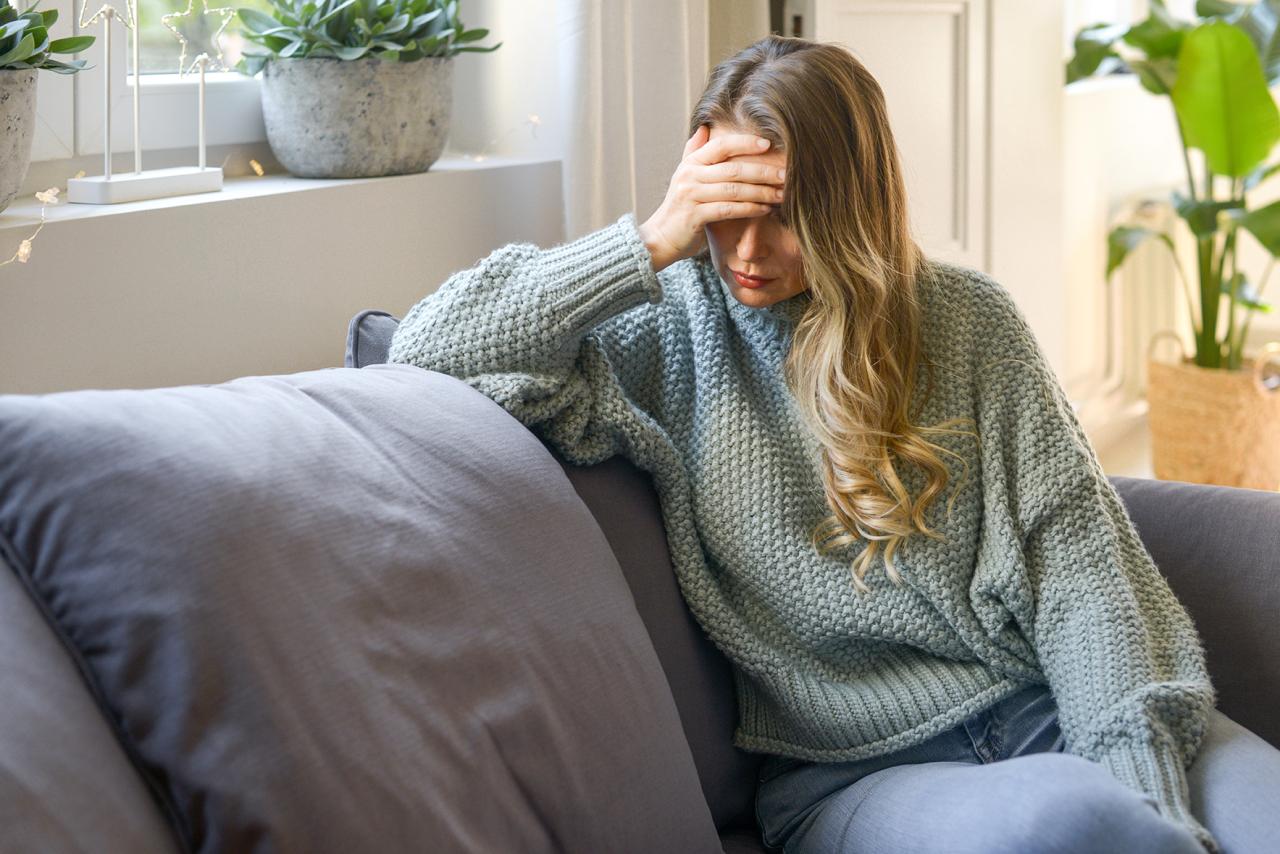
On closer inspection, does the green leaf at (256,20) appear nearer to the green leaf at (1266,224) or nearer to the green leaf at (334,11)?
the green leaf at (334,11)

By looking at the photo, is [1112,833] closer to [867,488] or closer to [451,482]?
[867,488]

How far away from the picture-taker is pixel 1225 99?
2914 mm

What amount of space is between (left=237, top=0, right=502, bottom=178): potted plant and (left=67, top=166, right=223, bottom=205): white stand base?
0.17 m

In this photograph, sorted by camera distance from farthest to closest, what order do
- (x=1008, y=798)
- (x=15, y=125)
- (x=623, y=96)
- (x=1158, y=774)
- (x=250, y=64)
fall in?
(x=623, y=96), (x=250, y=64), (x=15, y=125), (x=1158, y=774), (x=1008, y=798)

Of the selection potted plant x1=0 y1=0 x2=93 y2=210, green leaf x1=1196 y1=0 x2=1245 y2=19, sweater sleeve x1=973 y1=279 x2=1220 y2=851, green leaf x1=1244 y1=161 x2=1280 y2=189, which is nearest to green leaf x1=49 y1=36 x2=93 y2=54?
potted plant x1=0 y1=0 x2=93 y2=210

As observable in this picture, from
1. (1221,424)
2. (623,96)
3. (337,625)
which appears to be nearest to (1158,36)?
(1221,424)

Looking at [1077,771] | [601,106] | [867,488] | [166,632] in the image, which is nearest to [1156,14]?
[601,106]

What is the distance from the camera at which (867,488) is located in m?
1.25

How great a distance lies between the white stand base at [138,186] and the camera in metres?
1.48

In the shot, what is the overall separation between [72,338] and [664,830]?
787 millimetres

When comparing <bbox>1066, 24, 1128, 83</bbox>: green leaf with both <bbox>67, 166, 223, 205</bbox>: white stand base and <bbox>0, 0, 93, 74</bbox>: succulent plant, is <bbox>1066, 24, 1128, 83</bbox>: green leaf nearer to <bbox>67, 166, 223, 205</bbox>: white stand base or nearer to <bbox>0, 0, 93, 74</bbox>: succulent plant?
<bbox>67, 166, 223, 205</bbox>: white stand base

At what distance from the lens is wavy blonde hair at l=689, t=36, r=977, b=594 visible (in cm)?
124

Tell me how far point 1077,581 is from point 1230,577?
24 cm

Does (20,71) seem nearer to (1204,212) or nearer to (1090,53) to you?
(1090,53)
